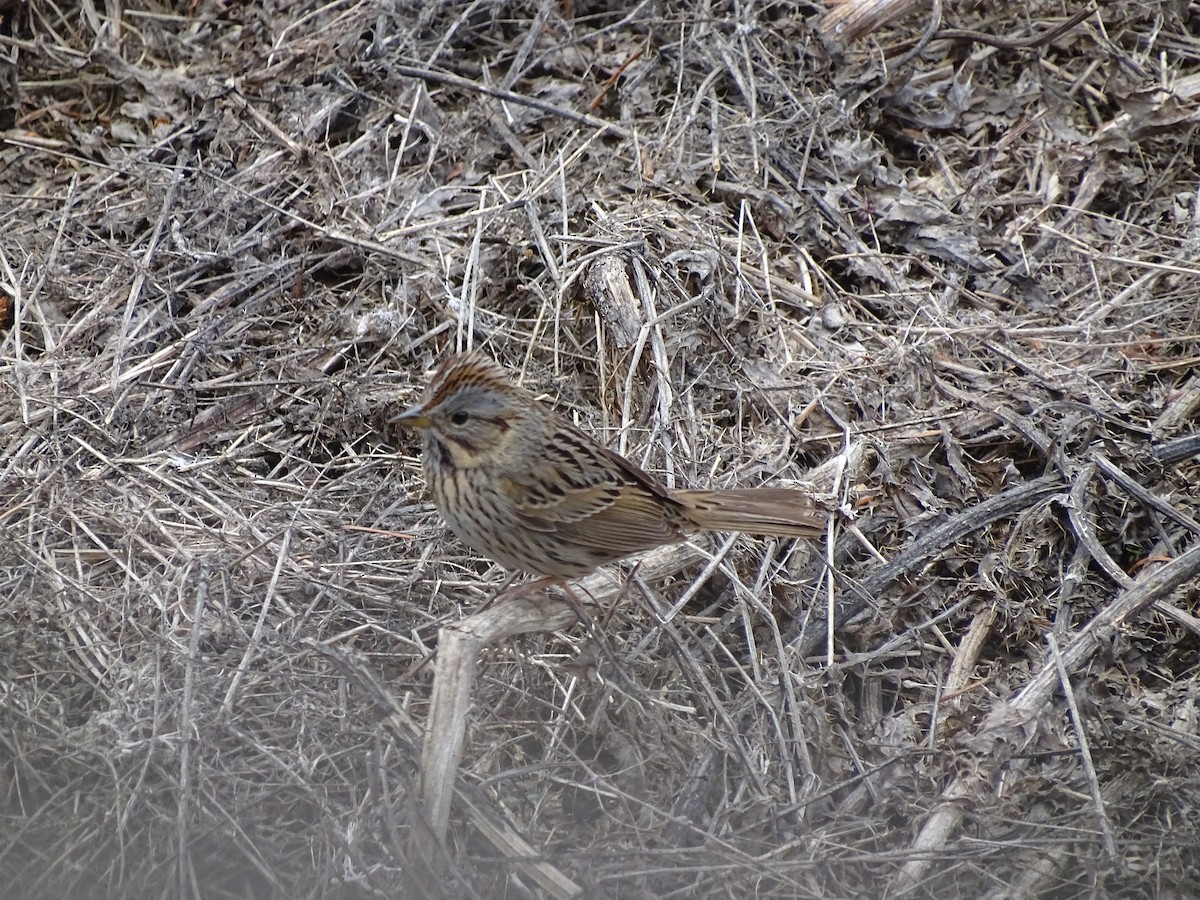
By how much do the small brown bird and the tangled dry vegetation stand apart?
26 centimetres

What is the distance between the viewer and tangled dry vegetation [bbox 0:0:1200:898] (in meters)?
3.72

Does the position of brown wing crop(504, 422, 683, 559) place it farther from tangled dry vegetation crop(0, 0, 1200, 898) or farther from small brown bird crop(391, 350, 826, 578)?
tangled dry vegetation crop(0, 0, 1200, 898)

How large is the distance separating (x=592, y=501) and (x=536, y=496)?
180mm

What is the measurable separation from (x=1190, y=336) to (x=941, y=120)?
4.88ft

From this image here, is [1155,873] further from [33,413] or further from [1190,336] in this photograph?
[33,413]

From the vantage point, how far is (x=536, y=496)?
4125 millimetres

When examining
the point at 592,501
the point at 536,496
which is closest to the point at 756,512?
the point at 592,501

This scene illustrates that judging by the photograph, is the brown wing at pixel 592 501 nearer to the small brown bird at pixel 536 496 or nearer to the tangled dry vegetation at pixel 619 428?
the small brown bird at pixel 536 496

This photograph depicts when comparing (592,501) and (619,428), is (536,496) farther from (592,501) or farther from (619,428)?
(619,428)

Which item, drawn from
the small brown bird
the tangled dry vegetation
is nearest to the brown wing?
the small brown bird

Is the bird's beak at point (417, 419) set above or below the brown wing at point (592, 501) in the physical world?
above

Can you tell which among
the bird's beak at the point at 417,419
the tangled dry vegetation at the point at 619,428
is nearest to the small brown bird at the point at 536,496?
the bird's beak at the point at 417,419

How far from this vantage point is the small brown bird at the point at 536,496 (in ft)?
13.3

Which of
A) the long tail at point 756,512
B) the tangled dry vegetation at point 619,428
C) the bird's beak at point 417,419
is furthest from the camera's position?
the long tail at point 756,512
